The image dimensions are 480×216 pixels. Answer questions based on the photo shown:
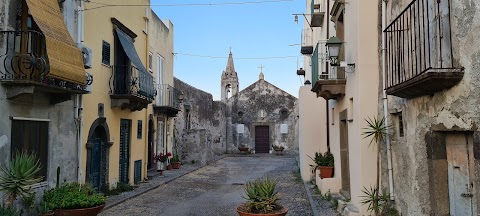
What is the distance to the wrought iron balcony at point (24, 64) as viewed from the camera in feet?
26.4

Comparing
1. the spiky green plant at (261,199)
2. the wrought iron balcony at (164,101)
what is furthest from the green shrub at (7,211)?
the wrought iron balcony at (164,101)

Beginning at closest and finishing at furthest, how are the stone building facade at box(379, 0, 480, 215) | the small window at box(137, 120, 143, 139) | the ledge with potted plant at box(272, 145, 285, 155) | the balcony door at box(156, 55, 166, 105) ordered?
the stone building facade at box(379, 0, 480, 215) < the small window at box(137, 120, 143, 139) < the balcony door at box(156, 55, 166, 105) < the ledge with potted plant at box(272, 145, 285, 155)

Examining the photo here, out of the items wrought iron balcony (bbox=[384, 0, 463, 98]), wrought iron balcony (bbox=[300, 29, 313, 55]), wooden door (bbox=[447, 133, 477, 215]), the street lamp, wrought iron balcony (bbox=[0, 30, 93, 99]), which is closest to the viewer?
wrought iron balcony (bbox=[384, 0, 463, 98])

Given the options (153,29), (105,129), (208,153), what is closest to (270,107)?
(208,153)

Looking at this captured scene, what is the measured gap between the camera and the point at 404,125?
275 inches

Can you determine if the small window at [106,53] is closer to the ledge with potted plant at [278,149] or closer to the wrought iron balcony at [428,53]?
the wrought iron balcony at [428,53]

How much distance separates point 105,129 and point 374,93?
27.0 ft

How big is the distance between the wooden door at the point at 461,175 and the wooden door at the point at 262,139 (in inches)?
1300

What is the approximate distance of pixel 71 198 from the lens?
8719 mm

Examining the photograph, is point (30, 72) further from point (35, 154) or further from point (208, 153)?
point (208, 153)

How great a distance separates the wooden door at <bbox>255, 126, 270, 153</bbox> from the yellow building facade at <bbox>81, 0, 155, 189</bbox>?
22.9 metres

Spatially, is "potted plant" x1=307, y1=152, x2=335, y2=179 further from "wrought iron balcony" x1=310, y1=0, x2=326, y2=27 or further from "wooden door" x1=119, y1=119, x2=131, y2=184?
"wooden door" x1=119, y1=119, x2=131, y2=184

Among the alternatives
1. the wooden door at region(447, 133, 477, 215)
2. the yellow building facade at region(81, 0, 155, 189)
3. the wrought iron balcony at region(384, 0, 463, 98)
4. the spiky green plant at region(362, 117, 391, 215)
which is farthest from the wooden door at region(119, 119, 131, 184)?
Answer: the wooden door at region(447, 133, 477, 215)

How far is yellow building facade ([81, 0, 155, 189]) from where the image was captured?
11953 mm
